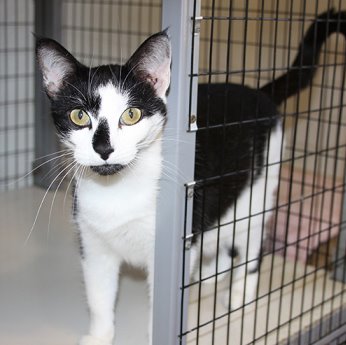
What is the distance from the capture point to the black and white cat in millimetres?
1130

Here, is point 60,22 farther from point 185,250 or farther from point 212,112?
point 185,250

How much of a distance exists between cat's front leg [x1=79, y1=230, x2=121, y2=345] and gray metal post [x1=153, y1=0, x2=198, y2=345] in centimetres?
24

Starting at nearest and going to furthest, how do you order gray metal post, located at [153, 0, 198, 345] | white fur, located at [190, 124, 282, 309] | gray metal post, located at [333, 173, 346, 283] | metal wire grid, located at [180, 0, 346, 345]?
1. gray metal post, located at [153, 0, 198, 345]
2. metal wire grid, located at [180, 0, 346, 345]
3. white fur, located at [190, 124, 282, 309]
4. gray metal post, located at [333, 173, 346, 283]

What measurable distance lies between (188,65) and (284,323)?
0.83m

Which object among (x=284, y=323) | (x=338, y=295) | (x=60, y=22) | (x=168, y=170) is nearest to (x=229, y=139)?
(x=168, y=170)

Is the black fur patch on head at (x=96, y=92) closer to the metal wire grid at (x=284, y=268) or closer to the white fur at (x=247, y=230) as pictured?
the metal wire grid at (x=284, y=268)

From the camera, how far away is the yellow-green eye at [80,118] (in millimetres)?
1141

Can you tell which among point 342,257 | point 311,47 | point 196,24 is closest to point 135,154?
point 196,24

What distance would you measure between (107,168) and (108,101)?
0.43ft

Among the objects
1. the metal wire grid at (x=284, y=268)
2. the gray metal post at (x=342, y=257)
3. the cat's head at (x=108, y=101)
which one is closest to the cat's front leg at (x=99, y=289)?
the metal wire grid at (x=284, y=268)

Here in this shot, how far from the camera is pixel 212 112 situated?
1.47 m

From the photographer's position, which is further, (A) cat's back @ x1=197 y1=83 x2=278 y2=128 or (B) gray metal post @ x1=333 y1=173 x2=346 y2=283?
(B) gray metal post @ x1=333 y1=173 x2=346 y2=283

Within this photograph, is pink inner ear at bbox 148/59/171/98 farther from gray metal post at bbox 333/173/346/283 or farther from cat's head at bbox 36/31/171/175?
gray metal post at bbox 333/173/346/283

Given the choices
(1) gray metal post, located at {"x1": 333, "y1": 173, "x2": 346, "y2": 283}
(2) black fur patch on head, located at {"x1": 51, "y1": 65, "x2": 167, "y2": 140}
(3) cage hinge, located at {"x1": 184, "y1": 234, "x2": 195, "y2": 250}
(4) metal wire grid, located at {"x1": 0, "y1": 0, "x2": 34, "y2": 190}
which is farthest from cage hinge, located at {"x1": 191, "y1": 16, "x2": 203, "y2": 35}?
(4) metal wire grid, located at {"x1": 0, "y1": 0, "x2": 34, "y2": 190}
